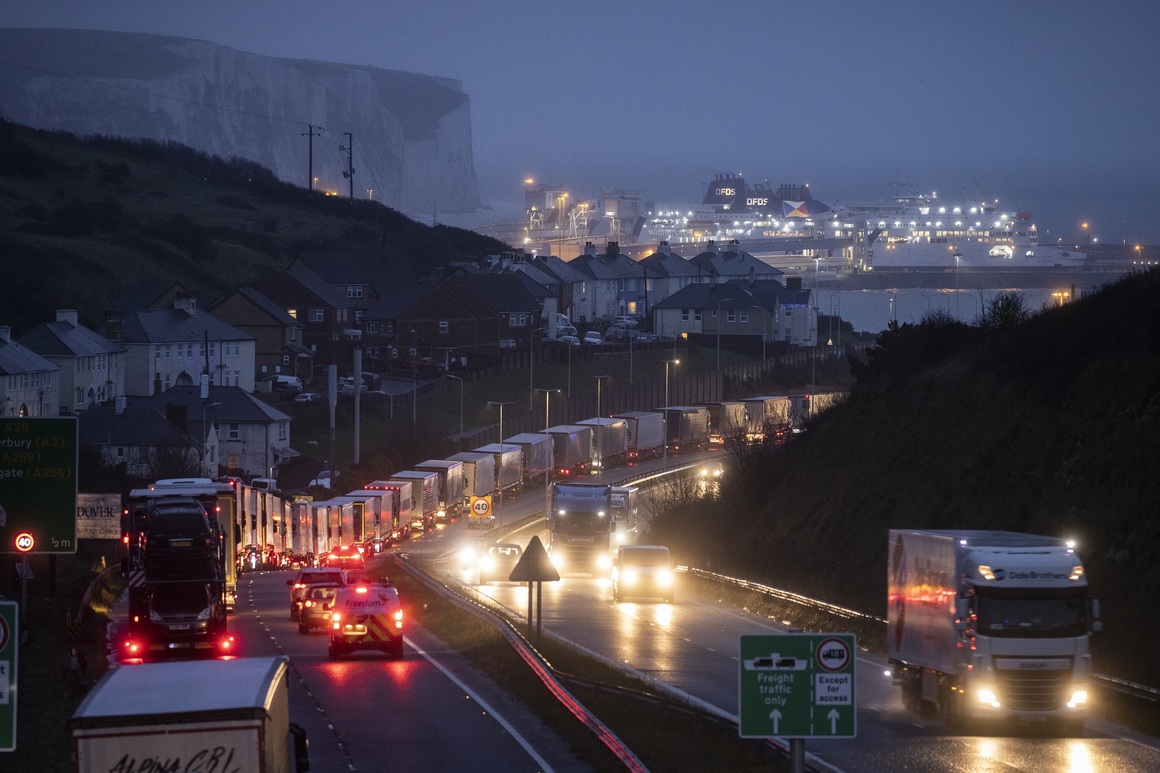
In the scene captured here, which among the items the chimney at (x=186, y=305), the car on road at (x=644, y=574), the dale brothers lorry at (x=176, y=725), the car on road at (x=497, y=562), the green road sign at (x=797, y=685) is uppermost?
the chimney at (x=186, y=305)

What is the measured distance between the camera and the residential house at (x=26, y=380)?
70.6m

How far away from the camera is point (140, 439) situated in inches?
2785

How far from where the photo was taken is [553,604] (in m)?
40.0

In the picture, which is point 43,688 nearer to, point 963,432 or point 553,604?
point 553,604

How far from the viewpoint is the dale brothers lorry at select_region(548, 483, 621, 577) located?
164 ft

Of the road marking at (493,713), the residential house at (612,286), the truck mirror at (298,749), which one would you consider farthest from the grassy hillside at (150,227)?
the truck mirror at (298,749)

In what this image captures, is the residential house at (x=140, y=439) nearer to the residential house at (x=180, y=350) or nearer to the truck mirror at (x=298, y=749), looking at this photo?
the residential house at (x=180, y=350)

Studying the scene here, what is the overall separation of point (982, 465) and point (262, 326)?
7357cm

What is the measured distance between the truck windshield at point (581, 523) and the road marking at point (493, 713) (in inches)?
717

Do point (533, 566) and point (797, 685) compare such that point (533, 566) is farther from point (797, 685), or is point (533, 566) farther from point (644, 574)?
point (797, 685)

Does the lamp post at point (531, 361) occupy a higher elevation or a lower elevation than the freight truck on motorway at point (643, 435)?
higher

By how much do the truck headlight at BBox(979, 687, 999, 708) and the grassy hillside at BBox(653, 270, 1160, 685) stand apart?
164 inches

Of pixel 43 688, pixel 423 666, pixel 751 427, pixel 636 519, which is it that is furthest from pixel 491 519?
pixel 43 688

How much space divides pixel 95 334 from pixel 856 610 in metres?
63.5
